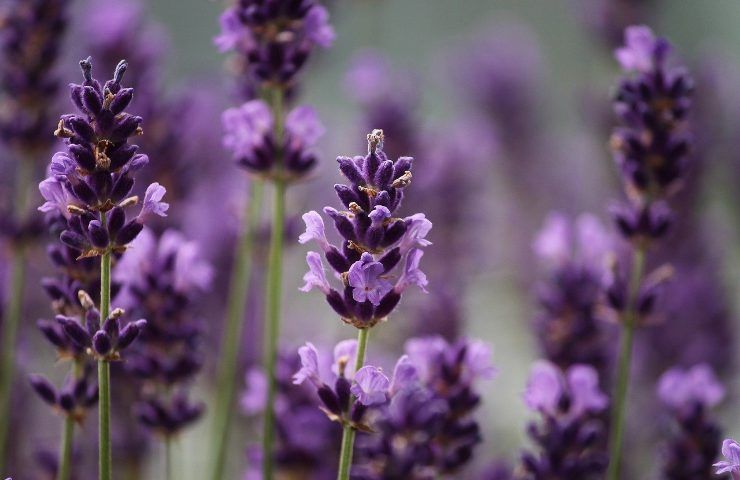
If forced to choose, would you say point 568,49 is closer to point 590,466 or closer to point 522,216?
point 522,216

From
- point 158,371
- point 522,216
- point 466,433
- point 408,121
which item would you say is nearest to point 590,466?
point 466,433

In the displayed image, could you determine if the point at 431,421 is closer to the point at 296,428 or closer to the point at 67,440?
the point at 296,428

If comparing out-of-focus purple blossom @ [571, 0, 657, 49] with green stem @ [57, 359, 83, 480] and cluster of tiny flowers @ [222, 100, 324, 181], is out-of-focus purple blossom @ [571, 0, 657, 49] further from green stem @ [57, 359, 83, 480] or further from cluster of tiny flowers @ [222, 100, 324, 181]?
green stem @ [57, 359, 83, 480]

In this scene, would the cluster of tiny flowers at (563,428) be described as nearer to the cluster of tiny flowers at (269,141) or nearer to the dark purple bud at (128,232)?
the cluster of tiny flowers at (269,141)

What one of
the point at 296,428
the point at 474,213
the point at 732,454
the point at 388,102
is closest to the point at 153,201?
the point at 296,428

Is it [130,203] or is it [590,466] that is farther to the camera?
[590,466]

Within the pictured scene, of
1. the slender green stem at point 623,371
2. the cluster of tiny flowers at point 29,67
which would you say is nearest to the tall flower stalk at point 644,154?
the slender green stem at point 623,371

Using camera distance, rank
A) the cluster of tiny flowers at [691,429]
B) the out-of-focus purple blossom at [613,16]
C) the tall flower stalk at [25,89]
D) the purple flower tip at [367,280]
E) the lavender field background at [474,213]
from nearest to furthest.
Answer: the purple flower tip at [367,280] → the cluster of tiny flowers at [691,429] → the tall flower stalk at [25,89] → the lavender field background at [474,213] → the out-of-focus purple blossom at [613,16]
